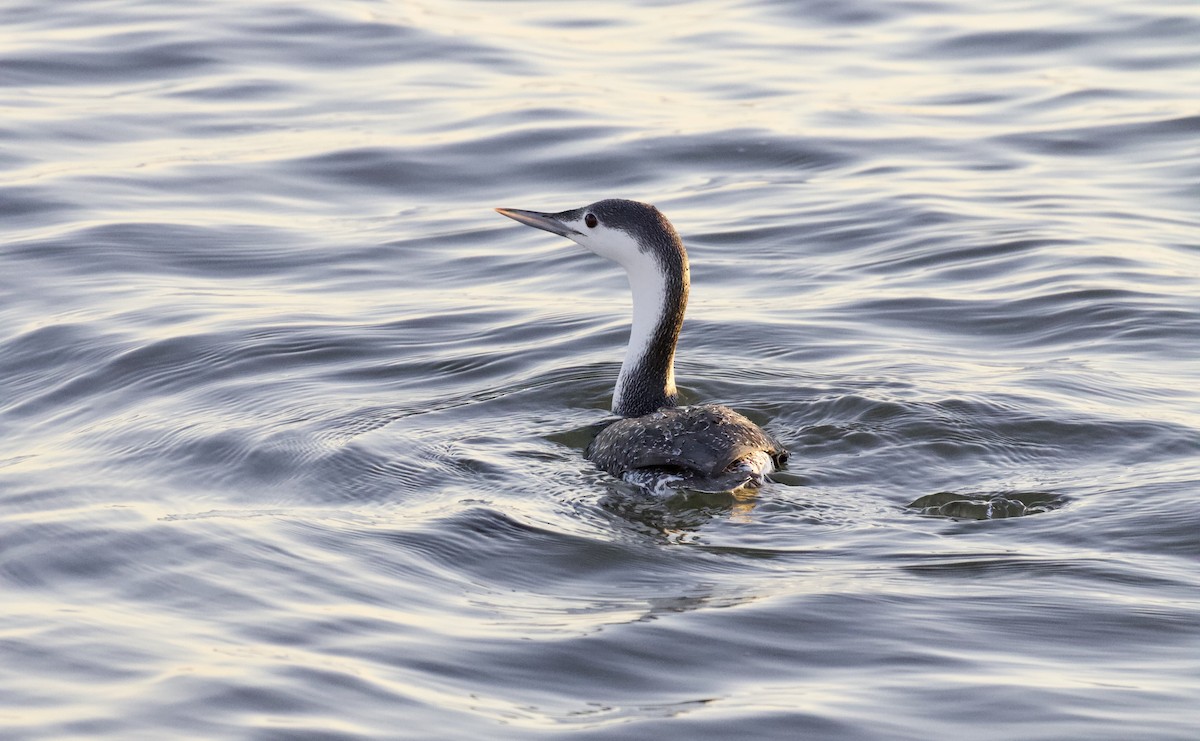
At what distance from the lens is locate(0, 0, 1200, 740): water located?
5.85 m

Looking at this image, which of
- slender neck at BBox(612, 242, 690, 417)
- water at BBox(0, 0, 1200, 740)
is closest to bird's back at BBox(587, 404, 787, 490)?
water at BBox(0, 0, 1200, 740)

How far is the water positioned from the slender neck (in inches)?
12.0

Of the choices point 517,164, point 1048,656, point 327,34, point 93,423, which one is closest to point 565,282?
point 517,164

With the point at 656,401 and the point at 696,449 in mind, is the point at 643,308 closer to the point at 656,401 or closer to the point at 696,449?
the point at 656,401

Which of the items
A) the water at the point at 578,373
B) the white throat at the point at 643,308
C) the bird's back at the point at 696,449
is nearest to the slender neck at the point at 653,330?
the white throat at the point at 643,308

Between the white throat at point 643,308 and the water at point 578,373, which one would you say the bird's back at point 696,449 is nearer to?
the water at point 578,373

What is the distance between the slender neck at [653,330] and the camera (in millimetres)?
8477

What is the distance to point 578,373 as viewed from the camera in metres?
9.41

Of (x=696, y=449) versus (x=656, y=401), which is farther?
(x=656, y=401)

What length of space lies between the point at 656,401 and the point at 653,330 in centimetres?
37

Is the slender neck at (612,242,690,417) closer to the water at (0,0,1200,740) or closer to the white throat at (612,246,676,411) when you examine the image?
the white throat at (612,246,676,411)

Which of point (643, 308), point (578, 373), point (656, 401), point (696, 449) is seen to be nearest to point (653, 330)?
point (643, 308)

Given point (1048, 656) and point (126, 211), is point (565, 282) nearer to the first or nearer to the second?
point (126, 211)

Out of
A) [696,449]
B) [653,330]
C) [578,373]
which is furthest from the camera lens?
[578,373]
